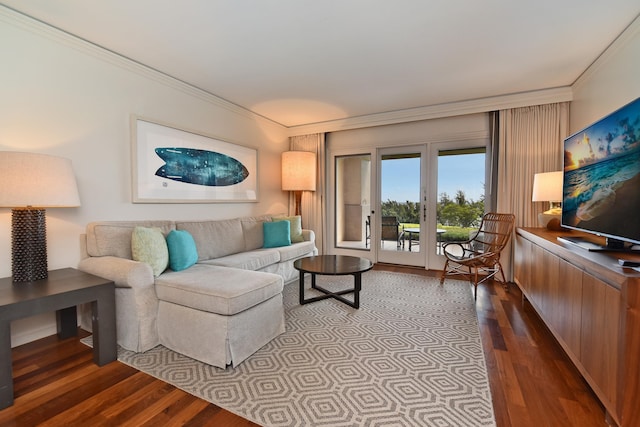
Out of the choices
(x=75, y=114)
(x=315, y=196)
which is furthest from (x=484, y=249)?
(x=75, y=114)

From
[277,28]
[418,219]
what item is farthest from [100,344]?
[418,219]

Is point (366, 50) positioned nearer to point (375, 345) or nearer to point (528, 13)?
point (528, 13)

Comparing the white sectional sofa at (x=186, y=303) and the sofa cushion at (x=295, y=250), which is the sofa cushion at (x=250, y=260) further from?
the white sectional sofa at (x=186, y=303)

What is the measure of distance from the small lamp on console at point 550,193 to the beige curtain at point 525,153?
1.64 feet

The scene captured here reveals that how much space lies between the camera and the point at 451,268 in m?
4.25

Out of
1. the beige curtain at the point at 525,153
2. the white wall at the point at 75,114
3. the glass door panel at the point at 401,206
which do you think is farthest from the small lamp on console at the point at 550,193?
the white wall at the point at 75,114

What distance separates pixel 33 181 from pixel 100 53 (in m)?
1.40

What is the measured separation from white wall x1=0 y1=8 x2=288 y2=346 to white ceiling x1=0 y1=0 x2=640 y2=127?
0.16 metres

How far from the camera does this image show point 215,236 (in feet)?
10.9

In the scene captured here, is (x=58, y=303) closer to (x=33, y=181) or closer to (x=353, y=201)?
(x=33, y=181)

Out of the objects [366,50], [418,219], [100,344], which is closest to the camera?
[100,344]

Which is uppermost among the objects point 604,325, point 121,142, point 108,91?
point 108,91

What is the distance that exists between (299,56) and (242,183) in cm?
203

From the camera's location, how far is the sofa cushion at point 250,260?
2982 millimetres
